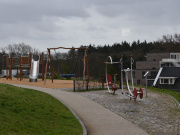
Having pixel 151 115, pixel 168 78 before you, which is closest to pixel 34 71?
pixel 151 115

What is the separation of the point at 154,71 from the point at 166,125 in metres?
64.2

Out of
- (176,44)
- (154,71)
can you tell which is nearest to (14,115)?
(154,71)

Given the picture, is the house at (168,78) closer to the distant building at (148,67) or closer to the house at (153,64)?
the house at (153,64)

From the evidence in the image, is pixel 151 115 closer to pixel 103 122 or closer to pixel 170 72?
pixel 103 122

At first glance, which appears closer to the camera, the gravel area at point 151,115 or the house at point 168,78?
the gravel area at point 151,115

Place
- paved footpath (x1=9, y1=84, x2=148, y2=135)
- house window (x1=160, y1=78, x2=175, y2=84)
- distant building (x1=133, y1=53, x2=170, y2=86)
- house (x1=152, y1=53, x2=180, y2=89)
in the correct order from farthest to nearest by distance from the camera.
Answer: distant building (x1=133, y1=53, x2=170, y2=86), house window (x1=160, y1=78, x2=175, y2=84), house (x1=152, y1=53, x2=180, y2=89), paved footpath (x1=9, y1=84, x2=148, y2=135)

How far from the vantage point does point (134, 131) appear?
9617 mm

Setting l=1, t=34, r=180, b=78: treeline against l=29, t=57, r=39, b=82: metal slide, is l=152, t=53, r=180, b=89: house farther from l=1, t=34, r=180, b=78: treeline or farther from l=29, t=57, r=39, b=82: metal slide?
l=29, t=57, r=39, b=82: metal slide

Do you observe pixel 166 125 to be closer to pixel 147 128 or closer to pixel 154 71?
pixel 147 128

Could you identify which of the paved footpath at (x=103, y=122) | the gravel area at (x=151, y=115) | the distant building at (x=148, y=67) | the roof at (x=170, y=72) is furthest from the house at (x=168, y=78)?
the paved footpath at (x=103, y=122)

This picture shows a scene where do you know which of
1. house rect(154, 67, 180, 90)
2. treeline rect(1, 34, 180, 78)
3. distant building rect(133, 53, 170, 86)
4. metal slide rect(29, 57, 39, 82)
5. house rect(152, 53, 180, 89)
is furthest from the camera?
distant building rect(133, 53, 170, 86)

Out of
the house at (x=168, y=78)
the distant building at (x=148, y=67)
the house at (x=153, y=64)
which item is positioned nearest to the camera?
the house at (x=168, y=78)

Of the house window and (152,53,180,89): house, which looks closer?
(152,53,180,89): house

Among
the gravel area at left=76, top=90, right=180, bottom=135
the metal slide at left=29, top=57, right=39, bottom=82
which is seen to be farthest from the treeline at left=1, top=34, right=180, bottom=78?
the gravel area at left=76, top=90, right=180, bottom=135
